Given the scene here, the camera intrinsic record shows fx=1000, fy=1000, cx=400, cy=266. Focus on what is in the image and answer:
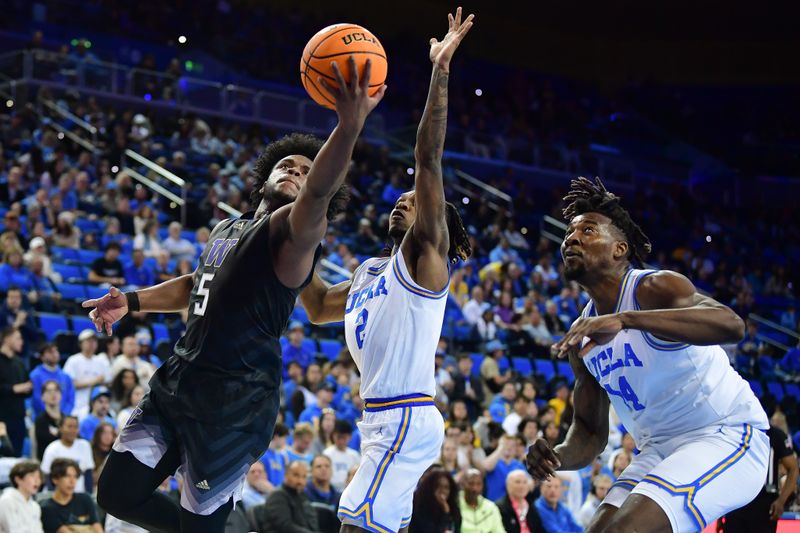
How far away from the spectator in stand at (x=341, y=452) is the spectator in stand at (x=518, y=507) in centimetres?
155

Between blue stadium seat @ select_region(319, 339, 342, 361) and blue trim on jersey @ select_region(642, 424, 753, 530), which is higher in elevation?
blue trim on jersey @ select_region(642, 424, 753, 530)

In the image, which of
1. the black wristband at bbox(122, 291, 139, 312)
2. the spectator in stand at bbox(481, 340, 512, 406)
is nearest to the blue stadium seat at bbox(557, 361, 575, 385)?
the spectator in stand at bbox(481, 340, 512, 406)

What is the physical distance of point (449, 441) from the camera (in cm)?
1031

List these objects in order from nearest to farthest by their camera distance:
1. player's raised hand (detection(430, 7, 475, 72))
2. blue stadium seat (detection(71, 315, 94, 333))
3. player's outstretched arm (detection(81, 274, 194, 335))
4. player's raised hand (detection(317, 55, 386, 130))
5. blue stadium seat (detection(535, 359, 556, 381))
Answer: player's raised hand (detection(317, 55, 386, 130)), player's raised hand (detection(430, 7, 475, 72)), player's outstretched arm (detection(81, 274, 194, 335)), blue stadium seat (detection(71, 315, 94, 333)), blue stadium seat (detection(535, 359, 556, 381))

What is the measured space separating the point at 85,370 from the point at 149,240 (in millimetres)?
3513

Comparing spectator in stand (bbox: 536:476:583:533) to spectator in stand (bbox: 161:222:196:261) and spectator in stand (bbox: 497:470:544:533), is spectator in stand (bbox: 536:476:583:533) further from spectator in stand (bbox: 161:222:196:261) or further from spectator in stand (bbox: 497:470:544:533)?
spectator in stand (bbox: 161:222:196:261)

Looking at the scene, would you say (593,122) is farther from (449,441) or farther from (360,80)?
(360,80)

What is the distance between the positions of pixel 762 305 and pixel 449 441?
1332 cm

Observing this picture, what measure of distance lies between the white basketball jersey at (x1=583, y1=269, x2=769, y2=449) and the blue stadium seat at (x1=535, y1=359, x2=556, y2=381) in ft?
32.3

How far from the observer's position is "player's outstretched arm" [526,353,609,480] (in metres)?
4.98

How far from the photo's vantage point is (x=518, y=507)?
9.89 m

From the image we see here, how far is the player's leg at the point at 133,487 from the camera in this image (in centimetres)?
444

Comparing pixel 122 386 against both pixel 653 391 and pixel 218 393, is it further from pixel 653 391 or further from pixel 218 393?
pixel 653 391

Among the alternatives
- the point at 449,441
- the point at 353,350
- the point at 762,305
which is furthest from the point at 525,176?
the point at 353,350
